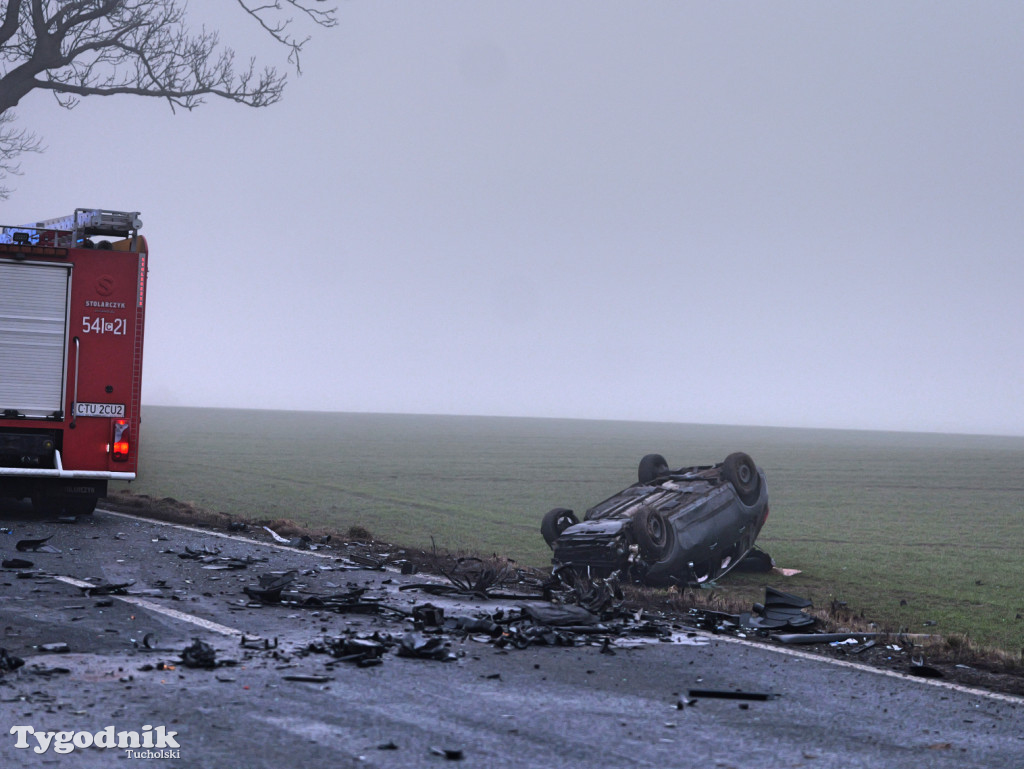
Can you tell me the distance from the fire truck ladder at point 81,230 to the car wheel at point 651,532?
306 inches

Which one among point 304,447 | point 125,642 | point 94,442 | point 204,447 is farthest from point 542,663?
point 304,447

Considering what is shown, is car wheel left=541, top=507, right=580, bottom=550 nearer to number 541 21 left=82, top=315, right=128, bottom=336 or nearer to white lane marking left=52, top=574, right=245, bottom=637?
white lane marking left=52, top=574, right=245, bottom=637

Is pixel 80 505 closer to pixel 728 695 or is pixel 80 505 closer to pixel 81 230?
pixel 81 230

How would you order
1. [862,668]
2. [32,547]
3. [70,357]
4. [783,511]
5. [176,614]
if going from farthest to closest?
[783,511], [70,357], [32,547], [176,614], [862,668]

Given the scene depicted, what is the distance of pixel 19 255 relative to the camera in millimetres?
14000

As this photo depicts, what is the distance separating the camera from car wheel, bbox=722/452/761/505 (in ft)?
46.2

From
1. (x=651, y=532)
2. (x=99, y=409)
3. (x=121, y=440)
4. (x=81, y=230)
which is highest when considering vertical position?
(x=81, y=230)

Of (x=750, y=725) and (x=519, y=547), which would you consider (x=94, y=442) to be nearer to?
(x=519, y=547)

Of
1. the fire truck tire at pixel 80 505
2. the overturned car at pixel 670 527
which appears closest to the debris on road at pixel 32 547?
the fire truck tire at pixel 80 505

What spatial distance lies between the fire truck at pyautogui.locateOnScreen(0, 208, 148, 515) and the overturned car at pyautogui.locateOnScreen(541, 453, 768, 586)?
5937 millimetres

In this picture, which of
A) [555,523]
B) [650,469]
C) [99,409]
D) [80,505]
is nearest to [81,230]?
[99,409]

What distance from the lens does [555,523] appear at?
13.7 metres

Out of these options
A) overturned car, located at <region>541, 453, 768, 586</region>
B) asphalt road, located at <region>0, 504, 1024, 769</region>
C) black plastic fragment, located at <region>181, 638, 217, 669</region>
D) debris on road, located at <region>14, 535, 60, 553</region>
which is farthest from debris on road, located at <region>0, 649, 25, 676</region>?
overturned car, located at <region>541, 453, 768, 586</region>

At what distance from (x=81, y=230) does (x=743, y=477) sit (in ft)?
31.0
